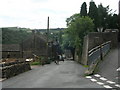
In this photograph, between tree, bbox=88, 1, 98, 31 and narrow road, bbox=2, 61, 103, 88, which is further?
tree, bbox=88, 1, 98, 31

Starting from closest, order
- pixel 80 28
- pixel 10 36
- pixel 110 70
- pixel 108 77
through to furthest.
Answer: pixel 108 77
pixel 110 70
pixel 80 28
pixel 10 36

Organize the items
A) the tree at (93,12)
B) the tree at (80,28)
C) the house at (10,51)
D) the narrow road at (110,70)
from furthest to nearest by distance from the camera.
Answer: the house at (10,51)
the tree at (93,12)
the tree at (80,28)
the narrow road at (110,70)

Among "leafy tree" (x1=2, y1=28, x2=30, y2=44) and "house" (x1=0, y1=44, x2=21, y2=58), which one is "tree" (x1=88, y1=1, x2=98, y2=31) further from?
"leafy tree" (x1=2, y1=28, x2=30, y2=44)

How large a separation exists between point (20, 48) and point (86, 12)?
80.6 feet

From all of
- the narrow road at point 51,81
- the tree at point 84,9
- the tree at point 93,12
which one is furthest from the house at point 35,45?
the narrow road at point 51,81

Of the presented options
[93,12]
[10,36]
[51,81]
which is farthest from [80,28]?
[10,36]

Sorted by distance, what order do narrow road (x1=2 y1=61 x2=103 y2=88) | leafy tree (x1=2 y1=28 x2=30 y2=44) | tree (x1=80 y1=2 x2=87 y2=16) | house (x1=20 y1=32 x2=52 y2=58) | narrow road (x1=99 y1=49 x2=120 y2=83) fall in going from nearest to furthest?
narrow road (x1=2 y1=61 x2=103 y2=88) < narrow road (x1=99 y1=49 x2=120 y2=83) < tree (x1=80 y1=2 x2=87 y2=16) < house (x1=20 y1=32 x2=52 y2=58) < leafy tree (x1=2 y1=28 x2=30 y2=44)

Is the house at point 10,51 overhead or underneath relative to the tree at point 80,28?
underneath

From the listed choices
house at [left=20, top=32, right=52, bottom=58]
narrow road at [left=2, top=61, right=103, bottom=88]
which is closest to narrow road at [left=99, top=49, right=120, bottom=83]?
narrow road at [left=2, top=61, right=103, bottom=88]

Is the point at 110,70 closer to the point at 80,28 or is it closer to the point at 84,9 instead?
the point at 80,28

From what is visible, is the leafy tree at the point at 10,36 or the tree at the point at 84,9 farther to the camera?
the leafy tree at the point at 10,36

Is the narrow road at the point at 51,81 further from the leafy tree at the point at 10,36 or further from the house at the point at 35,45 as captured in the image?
the leafy tree at the point at 10,36

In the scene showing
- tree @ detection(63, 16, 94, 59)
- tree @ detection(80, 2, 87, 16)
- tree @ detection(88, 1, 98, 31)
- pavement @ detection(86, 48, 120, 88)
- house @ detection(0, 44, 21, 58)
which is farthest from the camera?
house @ detection(0, 44, 21, 58)

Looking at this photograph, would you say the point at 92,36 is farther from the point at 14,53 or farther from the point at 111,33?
the point at 14,53
